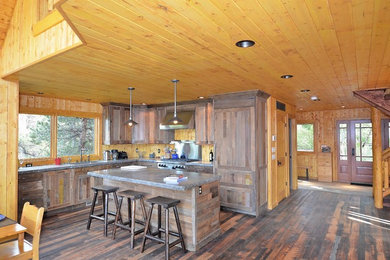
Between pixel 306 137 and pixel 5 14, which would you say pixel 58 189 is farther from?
pixel 306 137

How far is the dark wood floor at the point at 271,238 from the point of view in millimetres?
3291

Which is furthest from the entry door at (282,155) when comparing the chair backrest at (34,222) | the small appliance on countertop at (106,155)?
the chair backrest at (34,222)

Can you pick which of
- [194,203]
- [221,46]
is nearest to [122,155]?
[194,203]

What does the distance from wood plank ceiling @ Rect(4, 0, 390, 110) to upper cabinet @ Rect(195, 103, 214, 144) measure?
1.60m

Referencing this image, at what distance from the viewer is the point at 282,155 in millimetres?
6242

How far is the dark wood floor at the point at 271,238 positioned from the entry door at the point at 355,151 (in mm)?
3141

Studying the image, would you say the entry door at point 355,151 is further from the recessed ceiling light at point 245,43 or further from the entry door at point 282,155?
the recessed ceiling light at point 245,43

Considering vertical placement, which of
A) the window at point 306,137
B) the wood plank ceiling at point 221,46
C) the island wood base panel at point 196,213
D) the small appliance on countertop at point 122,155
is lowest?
the island wood base panel at point 196,213

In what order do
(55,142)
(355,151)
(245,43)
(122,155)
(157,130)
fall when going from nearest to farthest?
(245,43), (55,142), (122,155), (157,130), (355,151)

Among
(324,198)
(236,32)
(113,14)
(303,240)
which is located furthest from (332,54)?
(324,198)

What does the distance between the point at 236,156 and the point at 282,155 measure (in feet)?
5.73

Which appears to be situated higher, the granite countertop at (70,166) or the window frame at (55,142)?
the window frame at (55,142)

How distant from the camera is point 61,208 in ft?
16.7

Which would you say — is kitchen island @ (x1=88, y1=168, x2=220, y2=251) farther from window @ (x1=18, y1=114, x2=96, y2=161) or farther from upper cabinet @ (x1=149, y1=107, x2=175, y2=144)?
upper cabinet @ (x1=149, y1=107, x2=175, y2=144)
